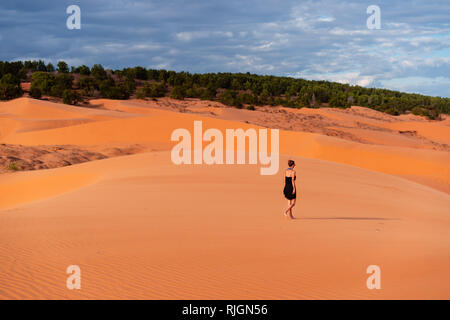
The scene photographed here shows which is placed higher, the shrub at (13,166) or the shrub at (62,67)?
the shrub at (62,67)

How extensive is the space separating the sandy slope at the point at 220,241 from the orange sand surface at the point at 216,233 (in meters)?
0.02

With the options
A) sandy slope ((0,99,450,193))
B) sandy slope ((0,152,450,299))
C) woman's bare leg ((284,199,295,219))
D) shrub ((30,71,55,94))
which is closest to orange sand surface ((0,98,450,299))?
sandy slope ((0,152,450,299))

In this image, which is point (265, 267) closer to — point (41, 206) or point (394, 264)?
point (394, 264)

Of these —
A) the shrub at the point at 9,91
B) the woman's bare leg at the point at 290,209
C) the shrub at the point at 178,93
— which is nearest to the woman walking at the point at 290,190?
the woman's bare leg at the point at 290,209

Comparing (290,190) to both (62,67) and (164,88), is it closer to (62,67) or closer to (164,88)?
(164,88)

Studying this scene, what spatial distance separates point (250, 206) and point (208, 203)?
91cm

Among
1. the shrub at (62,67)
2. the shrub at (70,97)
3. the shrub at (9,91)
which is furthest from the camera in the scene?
the shrub at (62,67)

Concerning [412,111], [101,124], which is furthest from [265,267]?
[412,111]

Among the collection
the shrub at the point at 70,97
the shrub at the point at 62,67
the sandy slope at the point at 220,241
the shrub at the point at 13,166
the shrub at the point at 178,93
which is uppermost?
the shrub at the point at 62,67

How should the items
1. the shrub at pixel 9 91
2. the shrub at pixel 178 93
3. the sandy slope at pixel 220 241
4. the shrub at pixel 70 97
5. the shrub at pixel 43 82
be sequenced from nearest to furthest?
the sandy slope at pixel 220 241
the shrub at pixel 9 91
the shrub at pixel 70 97
the shrub at pixel 43 82
the shrub at pixel 178 93

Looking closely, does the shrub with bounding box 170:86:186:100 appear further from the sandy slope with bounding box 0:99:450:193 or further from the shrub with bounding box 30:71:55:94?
the sandy slope with bounding box 0:99:450:193

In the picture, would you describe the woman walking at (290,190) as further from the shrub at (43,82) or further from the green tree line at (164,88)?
the shrub at (43,82)

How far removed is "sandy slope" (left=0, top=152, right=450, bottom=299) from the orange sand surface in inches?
1.0

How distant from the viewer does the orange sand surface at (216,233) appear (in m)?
5.55
